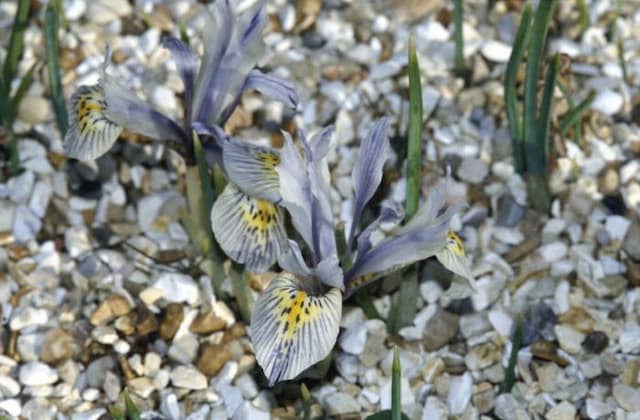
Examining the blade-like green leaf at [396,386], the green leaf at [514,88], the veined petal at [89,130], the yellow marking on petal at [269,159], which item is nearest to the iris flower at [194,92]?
the veined petal at [89,130]

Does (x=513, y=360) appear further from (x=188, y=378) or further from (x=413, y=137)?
(x=188, y=378)

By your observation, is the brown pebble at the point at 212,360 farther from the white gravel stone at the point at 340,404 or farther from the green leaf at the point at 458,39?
the green leaf at the point at 458,39

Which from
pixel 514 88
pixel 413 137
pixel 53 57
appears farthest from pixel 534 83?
pixel 53 57

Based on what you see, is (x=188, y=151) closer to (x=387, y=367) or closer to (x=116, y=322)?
(x=116, y=322)

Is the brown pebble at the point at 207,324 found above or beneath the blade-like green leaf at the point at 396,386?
beneath

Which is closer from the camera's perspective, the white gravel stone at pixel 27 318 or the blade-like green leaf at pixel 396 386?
the blade-like green leaf at pixel 396 386

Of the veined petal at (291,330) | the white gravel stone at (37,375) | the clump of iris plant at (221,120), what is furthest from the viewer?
the white gravel stone at (37,375)
